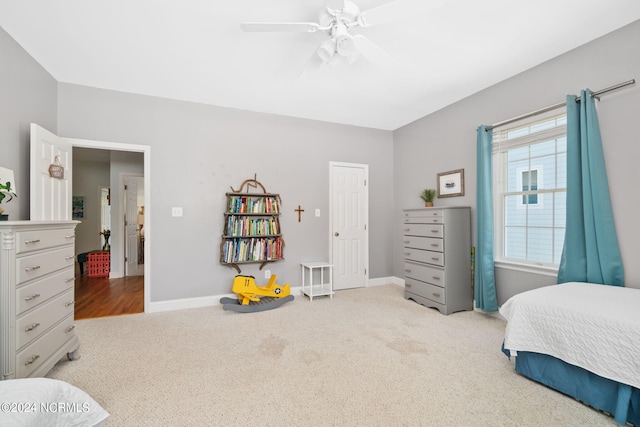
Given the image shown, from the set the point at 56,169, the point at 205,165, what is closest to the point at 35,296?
the point at 56,169

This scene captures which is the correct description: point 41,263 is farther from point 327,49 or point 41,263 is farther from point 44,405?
point 327,49

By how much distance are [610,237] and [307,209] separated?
3253 mm

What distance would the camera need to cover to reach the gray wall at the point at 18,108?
2371 mm

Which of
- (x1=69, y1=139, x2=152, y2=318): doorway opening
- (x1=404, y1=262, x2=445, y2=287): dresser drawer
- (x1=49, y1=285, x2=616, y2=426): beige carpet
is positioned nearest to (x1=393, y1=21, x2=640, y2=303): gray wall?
(x1=404, y1=262, x2=445, y2=287): dresser drawer

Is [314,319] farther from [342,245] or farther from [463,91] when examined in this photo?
[463,91]

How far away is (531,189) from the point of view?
10.1 ft

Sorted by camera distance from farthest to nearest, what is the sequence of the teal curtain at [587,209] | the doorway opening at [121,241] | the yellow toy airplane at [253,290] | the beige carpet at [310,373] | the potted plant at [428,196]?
1. the potted plant at [428,196]
2. the yellow toy airplane at [253,290]
3. the doorway opening at [121,241]
4. the teal curtain at [587,209]
5. the beige carpet at [310,373]

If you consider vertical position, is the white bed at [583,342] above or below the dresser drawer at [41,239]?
below

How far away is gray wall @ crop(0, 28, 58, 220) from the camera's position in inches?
93.4

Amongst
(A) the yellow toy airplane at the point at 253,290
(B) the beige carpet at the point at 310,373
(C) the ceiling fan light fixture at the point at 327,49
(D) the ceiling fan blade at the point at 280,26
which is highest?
(C) the ceiling fan light fixture at the point at 327,49

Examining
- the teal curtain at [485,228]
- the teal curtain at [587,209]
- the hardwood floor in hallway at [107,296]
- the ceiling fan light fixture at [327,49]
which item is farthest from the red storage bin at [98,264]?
the teal curtain at [587,209]

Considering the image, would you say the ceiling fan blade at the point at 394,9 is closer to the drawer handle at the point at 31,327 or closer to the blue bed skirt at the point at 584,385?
the blue bed skirt at the point at 584,385

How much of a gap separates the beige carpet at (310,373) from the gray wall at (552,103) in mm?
1250

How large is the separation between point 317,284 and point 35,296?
3.18 metres
